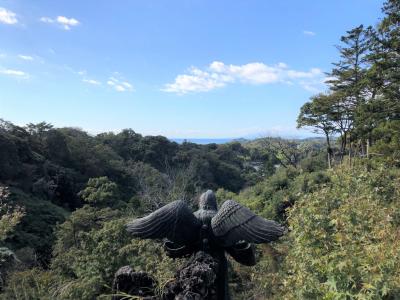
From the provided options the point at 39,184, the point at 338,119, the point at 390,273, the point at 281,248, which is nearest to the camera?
the point at 390,273

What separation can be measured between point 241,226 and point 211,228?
0.70ft

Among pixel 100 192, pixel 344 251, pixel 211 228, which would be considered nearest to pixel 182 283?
pixel 211 228

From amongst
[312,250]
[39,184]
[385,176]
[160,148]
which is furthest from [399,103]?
[160,148]

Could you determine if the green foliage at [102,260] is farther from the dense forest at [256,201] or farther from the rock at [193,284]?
the rock at [193,284]

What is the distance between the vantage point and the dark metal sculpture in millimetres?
2756

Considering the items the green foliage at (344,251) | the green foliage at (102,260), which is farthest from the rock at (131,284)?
the green foliage at (102,260)

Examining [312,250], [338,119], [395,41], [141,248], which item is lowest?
[141,248]

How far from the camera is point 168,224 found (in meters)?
2.77

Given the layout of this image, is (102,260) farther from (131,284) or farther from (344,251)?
(131,284)

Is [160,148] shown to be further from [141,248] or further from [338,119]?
[141,248]

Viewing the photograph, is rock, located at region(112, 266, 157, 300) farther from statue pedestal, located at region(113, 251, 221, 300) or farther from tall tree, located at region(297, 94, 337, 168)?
tall tree, located at region(297, 94, 337, 168)

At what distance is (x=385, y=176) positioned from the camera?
955 centimetres

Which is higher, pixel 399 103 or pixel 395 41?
pixel 395 41

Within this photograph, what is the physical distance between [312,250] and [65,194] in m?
22.5
